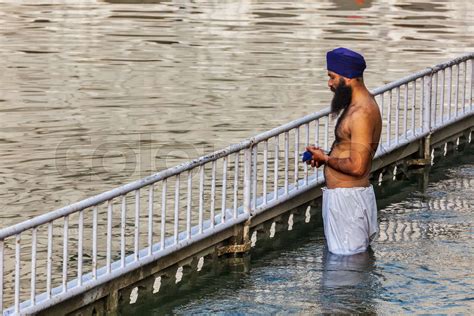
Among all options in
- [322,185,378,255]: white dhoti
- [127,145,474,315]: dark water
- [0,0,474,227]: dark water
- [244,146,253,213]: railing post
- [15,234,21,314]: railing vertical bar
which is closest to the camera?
[15,234,21,314]: railing vertical bar

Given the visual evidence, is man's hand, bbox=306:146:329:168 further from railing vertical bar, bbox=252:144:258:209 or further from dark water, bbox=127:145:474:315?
dark water, bbox=127:145:474:315

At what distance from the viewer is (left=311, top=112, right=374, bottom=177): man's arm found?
394 inches

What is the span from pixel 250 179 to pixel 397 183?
11.5 feet

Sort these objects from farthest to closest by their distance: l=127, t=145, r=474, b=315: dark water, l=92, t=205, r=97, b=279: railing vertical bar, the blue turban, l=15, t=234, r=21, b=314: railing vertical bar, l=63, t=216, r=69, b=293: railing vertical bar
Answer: the blue turban, l=127, t=145, r=474, b=315: dark water, l=92, t=205, r=97, b=279: railing vertical bar, l=63, t=216, r=69, b=293: railing vertical bar, l=15, t=234, r=21, b=314: railing vertical bar

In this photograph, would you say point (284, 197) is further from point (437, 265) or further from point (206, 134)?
point (206, 134)

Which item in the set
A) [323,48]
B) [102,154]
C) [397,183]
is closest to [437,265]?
[397,183]

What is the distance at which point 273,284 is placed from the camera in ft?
33.2

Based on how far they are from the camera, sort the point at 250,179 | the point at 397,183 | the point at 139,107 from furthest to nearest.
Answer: the point at 139,107 < the point at 397,183 < the point at 250,179

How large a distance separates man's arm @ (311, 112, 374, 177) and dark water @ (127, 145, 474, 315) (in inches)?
32.3

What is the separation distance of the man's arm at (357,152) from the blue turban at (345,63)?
32cm

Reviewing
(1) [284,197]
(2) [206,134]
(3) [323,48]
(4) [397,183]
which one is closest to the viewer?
(1) [284,197]

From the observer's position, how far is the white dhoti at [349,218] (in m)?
10.3

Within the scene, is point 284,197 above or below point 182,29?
above

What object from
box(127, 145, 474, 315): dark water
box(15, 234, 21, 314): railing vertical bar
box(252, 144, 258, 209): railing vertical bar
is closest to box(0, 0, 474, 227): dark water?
box(252, 144, 258, 209): railing vertical bar
